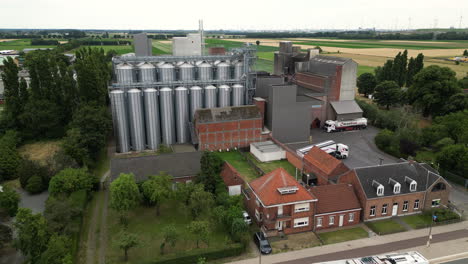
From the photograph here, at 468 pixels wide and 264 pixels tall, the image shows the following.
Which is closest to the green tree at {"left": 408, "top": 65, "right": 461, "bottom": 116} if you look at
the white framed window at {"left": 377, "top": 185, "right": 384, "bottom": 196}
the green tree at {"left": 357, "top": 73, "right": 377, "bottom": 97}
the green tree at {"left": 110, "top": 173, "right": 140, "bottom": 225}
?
the green tree at {"left": 357, "top": 73, "right": 377, "bottom": 97}

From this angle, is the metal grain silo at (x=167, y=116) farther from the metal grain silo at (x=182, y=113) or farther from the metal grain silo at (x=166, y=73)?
the metal grain silo at (x=166, y=73)

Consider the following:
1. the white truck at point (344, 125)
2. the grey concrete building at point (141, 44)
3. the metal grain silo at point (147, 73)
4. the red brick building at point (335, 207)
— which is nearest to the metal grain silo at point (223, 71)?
the metal grain silo at point (147, 73)

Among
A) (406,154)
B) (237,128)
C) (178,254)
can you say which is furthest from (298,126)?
(178,254)

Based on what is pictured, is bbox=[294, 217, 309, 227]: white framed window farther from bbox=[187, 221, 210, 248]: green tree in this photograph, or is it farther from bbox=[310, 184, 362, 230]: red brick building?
bbox=[187, 221, 210, 248]: green tree

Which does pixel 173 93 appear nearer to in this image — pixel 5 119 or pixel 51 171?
pixel 51 171

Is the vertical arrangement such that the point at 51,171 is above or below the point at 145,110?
below

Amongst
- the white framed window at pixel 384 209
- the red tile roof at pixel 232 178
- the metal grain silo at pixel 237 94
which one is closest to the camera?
the white framed window at pixel 384 209
